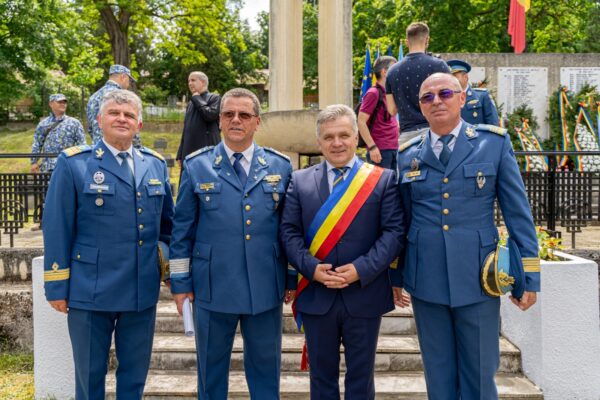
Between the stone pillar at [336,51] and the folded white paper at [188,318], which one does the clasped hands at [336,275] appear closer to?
the folded white paper at [188,318]

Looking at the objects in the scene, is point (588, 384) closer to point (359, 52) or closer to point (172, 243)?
point (172, 243)

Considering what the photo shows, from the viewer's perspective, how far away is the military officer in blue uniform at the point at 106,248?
3186mm

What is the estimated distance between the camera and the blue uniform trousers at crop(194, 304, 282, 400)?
3.25m

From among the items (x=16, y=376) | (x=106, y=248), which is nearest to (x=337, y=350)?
(x=106, y=248)

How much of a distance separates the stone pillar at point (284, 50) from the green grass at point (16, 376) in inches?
198

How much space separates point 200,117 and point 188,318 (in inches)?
173

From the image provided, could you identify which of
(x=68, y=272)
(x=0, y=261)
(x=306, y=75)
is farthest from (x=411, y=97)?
(x=306, y=75)

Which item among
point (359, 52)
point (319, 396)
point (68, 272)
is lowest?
point (319, 396)

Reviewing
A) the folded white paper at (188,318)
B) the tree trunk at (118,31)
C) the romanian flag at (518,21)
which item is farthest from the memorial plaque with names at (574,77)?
the tree trunk at (118,31)

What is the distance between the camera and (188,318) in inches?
123

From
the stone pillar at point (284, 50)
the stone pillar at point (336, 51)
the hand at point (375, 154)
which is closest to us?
the hand at point (375, 154)

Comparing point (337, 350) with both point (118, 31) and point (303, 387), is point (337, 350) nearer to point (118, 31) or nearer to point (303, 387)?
point (303, 387)

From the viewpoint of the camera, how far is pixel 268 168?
3.32m

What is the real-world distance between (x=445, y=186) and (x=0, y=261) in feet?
15.7
